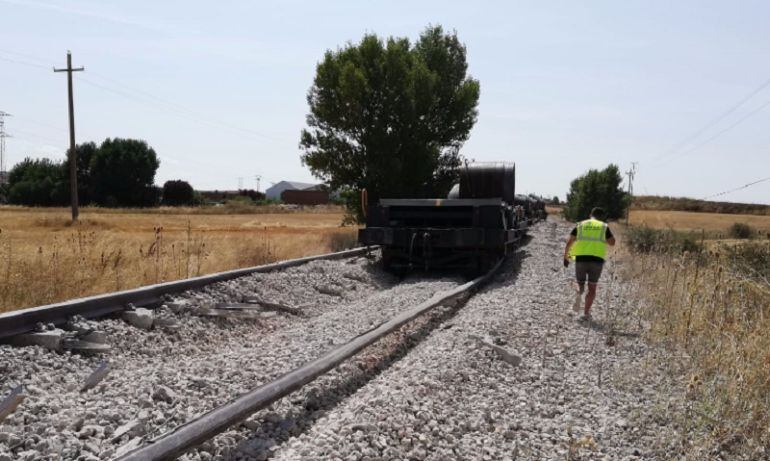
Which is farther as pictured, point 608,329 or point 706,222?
point 706,222

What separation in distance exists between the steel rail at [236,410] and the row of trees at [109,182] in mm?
75230

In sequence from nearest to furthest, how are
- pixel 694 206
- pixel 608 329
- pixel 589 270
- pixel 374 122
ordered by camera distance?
pixel 608 329 → pixel 589 270 → pixel 374 122 → pixel 694 206

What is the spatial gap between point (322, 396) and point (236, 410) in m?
1.12

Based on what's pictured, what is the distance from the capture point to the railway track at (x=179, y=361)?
3.85 meters

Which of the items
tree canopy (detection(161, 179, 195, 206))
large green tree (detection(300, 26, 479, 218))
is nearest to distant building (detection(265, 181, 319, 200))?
tree canopy (detection(161, 179, 195, 206))

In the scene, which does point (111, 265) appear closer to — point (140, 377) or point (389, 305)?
point (389, 305)

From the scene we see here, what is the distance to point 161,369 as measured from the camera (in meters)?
5.29

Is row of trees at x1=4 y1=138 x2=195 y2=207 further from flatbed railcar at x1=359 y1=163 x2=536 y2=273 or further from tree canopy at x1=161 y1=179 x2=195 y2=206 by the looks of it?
Result: flatbed railcar at x1=359 y1=163 x2=536 y2=273

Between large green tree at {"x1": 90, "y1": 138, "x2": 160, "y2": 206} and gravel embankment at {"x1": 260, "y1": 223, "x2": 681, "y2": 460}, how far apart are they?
74749mm

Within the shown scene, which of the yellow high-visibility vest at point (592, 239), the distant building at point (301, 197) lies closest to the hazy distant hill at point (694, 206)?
the distant building at point (301, 197)

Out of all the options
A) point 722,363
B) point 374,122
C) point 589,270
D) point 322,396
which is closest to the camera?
point 322,396

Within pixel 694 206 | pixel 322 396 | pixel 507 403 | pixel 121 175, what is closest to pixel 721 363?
pixel 507 403

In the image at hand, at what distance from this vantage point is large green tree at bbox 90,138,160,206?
7462 cm

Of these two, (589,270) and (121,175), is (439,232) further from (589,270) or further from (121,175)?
(121,175)
